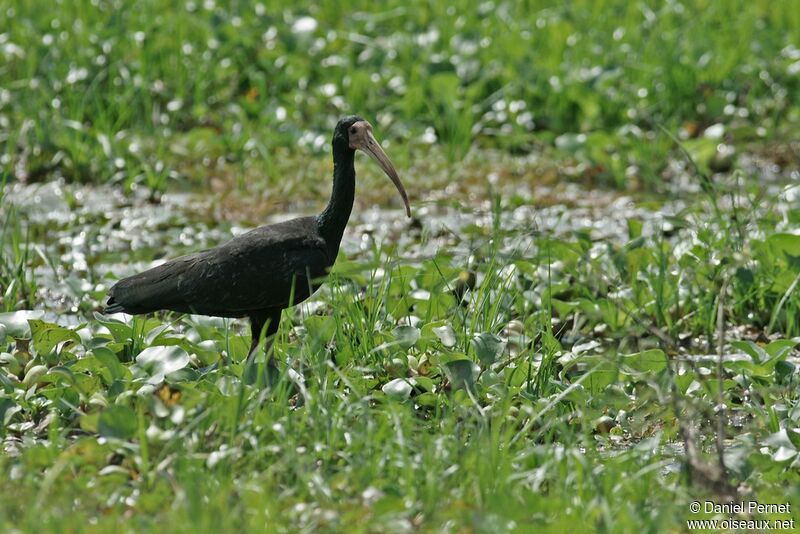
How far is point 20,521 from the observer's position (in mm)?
3566

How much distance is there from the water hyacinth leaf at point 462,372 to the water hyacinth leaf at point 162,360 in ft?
3.12

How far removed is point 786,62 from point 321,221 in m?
5.16

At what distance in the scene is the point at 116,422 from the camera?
406cm

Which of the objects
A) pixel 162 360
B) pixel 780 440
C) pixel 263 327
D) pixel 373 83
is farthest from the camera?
pixel 373 83

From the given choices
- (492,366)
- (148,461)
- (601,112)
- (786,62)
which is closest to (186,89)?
(601,112)

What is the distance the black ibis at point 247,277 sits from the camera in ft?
16.4

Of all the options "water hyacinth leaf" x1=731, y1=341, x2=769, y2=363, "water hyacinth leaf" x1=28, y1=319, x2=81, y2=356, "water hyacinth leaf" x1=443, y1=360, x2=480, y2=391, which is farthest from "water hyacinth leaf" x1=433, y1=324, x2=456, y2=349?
"water hyacinth leaf" x1=28, y1=319, x2=81, y2=356

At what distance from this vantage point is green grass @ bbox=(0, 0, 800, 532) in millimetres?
3850

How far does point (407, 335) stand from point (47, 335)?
4.49 ft

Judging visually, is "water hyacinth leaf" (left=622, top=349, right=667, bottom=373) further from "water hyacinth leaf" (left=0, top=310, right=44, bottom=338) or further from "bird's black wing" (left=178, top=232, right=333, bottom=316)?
"water hyacinth leaf" (left=0, top=310, right=44, bottom=338)

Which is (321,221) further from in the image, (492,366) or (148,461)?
(148,461)

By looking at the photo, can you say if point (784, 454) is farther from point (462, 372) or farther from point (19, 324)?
point (19, 324)

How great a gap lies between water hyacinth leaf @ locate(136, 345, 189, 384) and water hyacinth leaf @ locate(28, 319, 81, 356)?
1.24 feet

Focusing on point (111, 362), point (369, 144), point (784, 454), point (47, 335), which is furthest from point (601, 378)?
point (47, 335)
